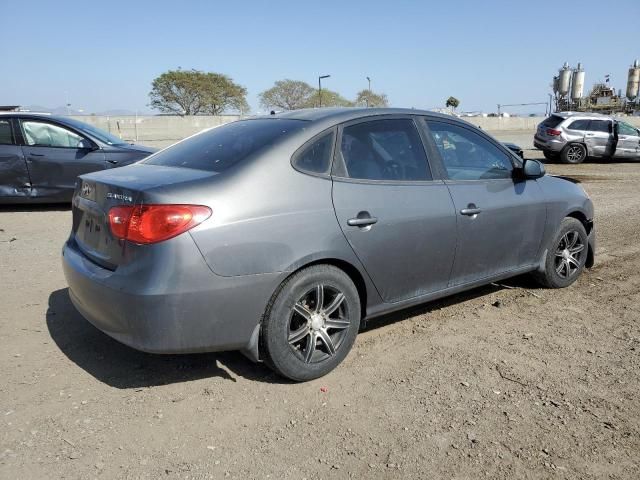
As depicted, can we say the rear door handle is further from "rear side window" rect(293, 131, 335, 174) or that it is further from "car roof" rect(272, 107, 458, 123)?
"car roof" rect(272, 107, 458, 123)

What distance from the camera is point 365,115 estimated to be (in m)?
3.60

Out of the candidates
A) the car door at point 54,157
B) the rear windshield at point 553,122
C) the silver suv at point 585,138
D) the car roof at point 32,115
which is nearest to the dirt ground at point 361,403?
the car door at point 54,157

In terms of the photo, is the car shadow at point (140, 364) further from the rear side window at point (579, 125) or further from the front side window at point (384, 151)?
the rear side window at point (579, 125)

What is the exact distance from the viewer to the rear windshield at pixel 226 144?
3.18 metres

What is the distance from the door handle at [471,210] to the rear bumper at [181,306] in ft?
5.27

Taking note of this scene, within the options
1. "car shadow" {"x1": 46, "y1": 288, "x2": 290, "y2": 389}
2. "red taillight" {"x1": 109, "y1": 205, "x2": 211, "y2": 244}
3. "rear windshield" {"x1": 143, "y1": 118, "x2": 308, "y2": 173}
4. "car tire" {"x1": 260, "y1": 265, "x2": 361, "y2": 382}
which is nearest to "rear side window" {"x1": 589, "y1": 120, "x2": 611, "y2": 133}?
"rear windshield" {"x1": 143, "y1": 118, "x2": 308, "y2": 173}

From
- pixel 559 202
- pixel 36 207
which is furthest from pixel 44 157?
pixel 559 202

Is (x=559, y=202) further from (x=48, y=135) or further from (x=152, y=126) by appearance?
(x=152, y=126)

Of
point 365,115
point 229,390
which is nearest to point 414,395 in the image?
point 229,390

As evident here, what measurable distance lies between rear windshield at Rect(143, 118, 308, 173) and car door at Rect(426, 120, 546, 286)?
1.19 metres

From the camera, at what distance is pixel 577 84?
5625cm

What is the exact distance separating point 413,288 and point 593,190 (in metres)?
9.43

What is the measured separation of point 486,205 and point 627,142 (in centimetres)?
1579

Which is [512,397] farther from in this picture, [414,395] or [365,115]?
[365,115]
